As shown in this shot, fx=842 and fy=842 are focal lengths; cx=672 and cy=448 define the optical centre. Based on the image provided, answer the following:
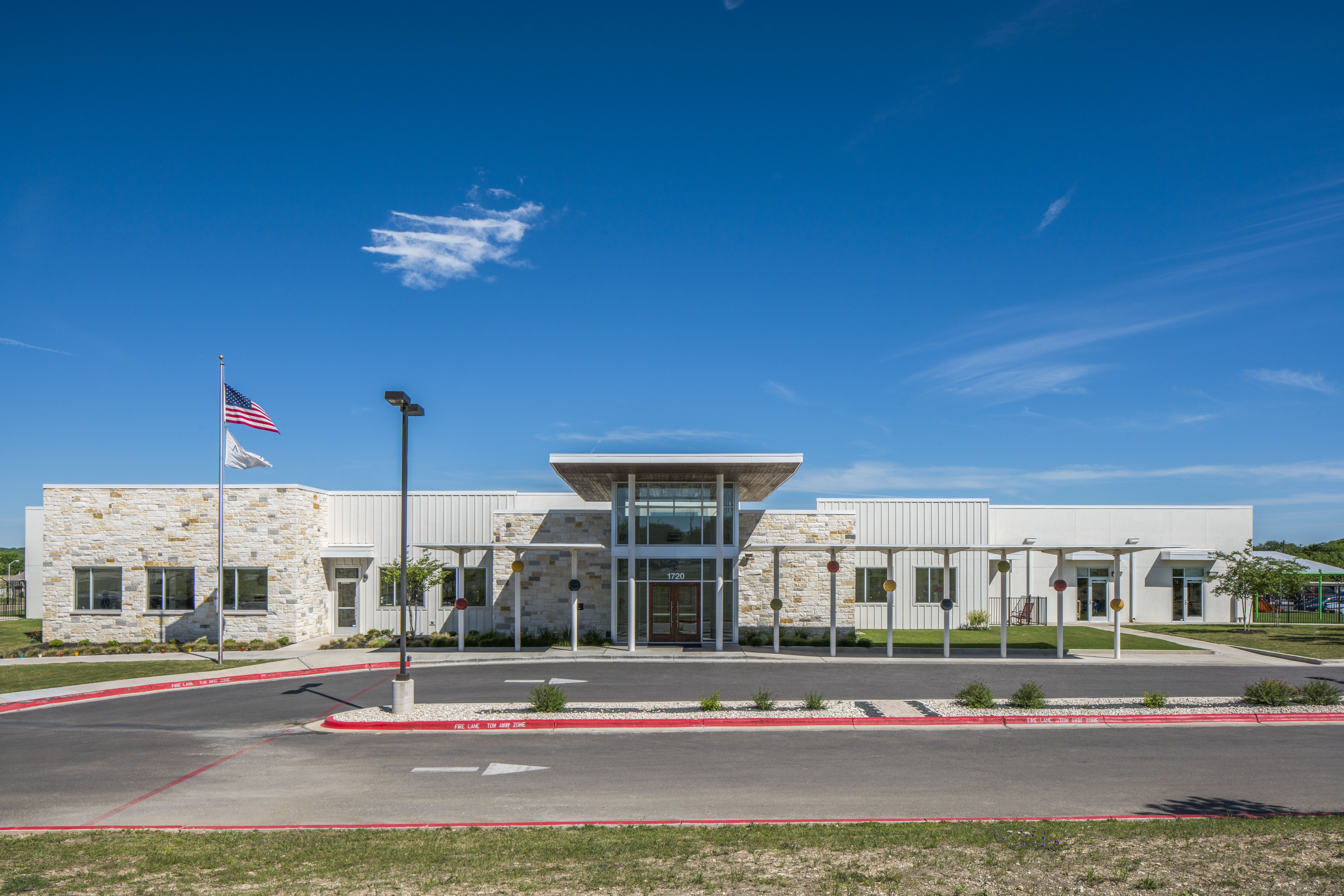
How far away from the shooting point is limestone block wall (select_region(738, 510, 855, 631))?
30.8 metres

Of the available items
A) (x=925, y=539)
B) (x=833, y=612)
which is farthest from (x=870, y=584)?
(x=833, y=612)

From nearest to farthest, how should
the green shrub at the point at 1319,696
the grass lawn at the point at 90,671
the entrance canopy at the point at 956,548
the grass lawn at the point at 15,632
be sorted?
the green shrub at the point at 1319,696, the grass lawn at the point at 90,671, the entrance canopy at the point at 956,548, the grass lawn at the point at 15,632

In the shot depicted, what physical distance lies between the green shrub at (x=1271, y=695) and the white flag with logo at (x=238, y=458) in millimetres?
26724

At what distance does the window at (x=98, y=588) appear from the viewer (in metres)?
30.0

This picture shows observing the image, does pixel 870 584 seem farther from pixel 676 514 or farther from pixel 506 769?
pixel 506 769

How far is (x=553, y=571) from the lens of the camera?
3052 cm

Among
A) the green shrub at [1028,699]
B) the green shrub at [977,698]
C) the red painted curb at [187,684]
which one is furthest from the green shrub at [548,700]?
the green shrub at [1028,699]

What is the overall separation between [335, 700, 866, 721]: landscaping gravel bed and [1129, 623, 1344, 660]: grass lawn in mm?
18290

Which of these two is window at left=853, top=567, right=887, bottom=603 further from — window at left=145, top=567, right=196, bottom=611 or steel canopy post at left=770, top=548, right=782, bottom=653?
window at left=145, top=567, right=196, bottom=611

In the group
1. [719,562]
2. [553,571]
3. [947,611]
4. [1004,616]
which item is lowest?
[1004,616]

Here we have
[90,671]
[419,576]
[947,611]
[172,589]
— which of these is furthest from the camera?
[419,576]

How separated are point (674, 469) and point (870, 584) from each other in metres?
14.3

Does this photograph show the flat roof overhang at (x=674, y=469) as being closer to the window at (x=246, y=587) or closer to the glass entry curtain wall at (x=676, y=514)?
the glass entry curtain wall at (x=676, y=514)

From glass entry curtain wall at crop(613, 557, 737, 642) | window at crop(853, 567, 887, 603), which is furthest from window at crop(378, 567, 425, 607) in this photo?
window at crop(853, 567, 887, 603)
